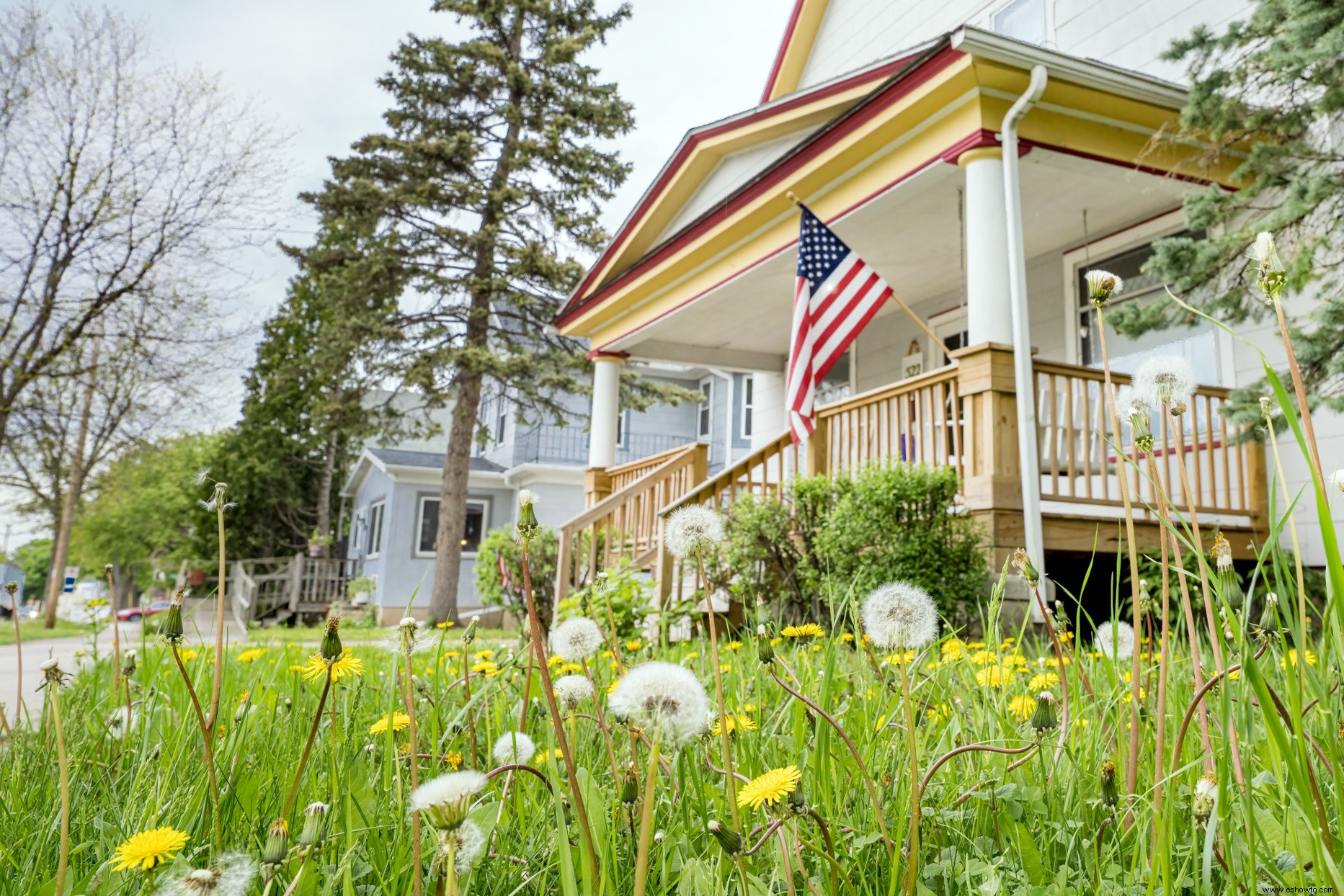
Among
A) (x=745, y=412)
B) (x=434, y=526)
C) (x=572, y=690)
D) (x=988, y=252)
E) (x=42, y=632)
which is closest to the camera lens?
(x=572, y=690)

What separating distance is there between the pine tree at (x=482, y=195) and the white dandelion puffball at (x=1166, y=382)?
1581cm

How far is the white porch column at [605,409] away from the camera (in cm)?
1223

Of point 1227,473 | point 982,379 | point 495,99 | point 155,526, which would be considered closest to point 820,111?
point 982,379

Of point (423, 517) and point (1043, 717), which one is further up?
point (423, 517)

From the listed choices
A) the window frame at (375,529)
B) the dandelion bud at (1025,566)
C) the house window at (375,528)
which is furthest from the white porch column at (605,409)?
the house window at (375,528)

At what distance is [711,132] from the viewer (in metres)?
10.1

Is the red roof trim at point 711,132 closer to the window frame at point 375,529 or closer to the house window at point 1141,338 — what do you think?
the house window at point 1141,338

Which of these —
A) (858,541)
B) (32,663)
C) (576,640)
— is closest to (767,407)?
(858,541)

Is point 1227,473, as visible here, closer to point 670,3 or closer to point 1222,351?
point 1222,351

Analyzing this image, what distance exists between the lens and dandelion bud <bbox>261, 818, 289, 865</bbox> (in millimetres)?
741

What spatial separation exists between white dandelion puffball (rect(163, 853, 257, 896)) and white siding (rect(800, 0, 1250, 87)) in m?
7.59

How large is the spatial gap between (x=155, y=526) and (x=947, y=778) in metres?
30.7

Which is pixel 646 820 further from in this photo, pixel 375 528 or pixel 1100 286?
pixel 375 528

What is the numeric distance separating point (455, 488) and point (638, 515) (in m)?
8.49
